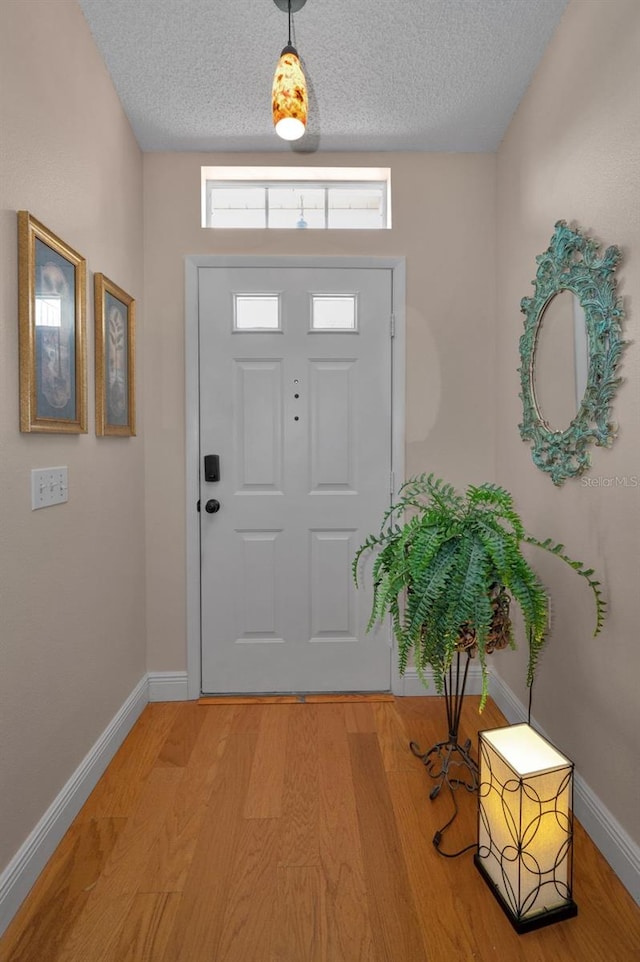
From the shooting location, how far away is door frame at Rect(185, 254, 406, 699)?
8.07 ft

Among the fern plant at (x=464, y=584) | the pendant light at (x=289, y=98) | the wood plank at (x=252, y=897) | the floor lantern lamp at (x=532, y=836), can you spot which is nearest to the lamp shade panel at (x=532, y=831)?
the floor lantern lamp at (x=532, y=836)

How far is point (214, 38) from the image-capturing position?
1.87 m

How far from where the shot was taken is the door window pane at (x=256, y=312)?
8.16 ft

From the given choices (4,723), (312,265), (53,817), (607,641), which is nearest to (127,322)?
(312,265)

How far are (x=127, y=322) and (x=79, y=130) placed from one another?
2.28ft

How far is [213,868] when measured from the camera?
1.51 metres

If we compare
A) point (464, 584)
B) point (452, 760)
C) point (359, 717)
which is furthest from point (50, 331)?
point (452, 760)

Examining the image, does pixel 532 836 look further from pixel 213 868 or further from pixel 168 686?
pixel 168 686

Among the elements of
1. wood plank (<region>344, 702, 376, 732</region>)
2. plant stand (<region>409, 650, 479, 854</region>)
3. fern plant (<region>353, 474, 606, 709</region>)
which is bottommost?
wood plank (<region>344, 702, 376, 732</region>)

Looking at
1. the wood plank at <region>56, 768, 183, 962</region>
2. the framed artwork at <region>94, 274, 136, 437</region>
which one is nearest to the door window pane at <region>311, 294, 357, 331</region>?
the framed artwork at <region>94, 274, 136, 437</region>

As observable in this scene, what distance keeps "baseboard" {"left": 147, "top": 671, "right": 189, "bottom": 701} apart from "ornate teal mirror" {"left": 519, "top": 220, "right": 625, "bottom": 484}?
184 centimetres

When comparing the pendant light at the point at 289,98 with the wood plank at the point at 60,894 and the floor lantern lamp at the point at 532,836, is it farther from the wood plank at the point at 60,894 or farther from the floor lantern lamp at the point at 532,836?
the wood plank at the point at 60,894

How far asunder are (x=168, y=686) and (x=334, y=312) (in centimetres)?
190

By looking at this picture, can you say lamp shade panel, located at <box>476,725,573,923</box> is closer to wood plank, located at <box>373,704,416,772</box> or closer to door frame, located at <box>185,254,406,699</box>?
wood plank, located at <box>373,704,416,772</box>
